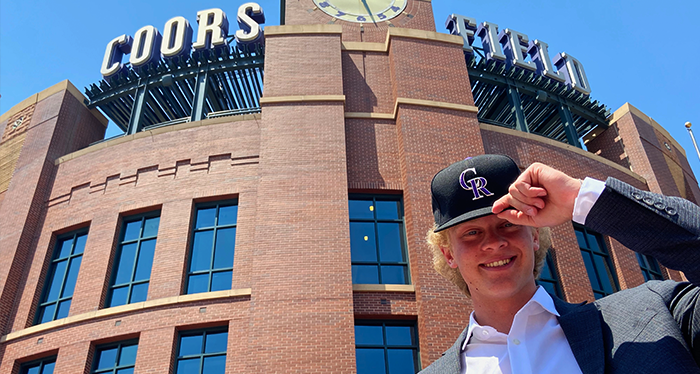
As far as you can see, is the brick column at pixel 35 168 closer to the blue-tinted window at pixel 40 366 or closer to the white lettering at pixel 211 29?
the blue-tinted window at pixel 40 366

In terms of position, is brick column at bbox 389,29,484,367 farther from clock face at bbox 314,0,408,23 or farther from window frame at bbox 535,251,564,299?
window frame at bbox 535,251,564,299

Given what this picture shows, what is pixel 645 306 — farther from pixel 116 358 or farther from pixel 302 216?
pixel 116 358

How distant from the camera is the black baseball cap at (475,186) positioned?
216 cm

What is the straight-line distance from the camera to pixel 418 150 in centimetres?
1495

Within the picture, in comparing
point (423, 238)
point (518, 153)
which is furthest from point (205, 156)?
point (518, 153)

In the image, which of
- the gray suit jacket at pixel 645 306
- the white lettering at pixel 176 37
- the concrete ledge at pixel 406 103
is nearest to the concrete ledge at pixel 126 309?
the concrete ledge at pixel 406 103

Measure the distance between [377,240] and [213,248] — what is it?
479 cm

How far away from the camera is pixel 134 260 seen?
14.7m

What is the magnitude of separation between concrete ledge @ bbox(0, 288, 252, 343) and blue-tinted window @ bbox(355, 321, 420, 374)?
10.5 feet

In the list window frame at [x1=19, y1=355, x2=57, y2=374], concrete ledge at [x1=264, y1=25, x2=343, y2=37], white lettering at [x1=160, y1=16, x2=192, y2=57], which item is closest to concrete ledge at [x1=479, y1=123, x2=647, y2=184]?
concrete ledge at [x1=264, y1=25, x2=343, y2=37]

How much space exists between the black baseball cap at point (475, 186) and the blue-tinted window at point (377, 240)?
11572 mm

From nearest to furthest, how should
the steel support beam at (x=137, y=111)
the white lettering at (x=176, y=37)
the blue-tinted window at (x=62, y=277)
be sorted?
the blue-tinted window at (x=62, y=277) → the steel support beam at (x=137, y=111) → the white lettering at (x=176, y=37)

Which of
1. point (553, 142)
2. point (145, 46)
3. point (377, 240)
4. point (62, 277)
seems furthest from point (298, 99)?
point (553, 142)

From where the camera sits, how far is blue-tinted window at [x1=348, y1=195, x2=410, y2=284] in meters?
13.8
